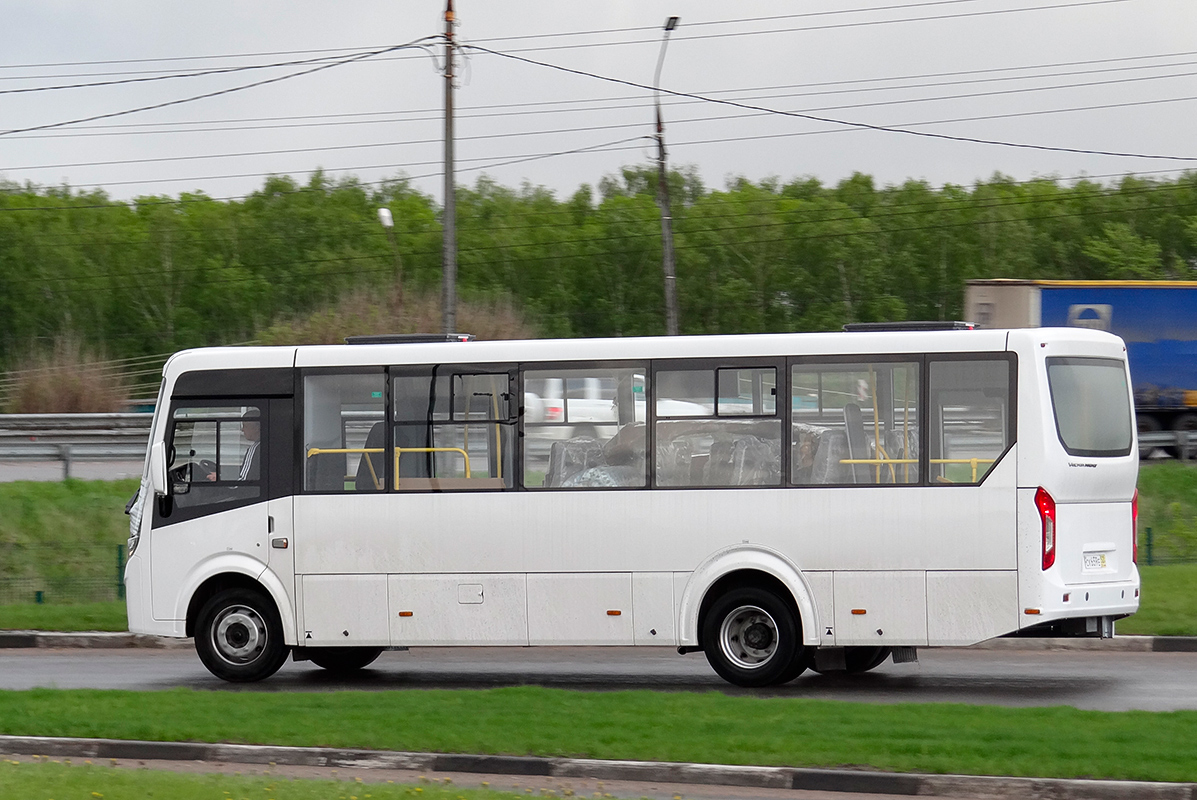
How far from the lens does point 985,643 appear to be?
14828 millimetres

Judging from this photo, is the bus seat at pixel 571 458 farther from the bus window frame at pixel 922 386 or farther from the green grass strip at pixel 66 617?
the green grass strip at pixel 66 617

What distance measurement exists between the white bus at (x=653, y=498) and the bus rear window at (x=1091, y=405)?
24 mm

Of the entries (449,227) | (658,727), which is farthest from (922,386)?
(449,227)

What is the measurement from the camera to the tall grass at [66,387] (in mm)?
34812

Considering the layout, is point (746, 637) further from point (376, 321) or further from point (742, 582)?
point (376, 321)

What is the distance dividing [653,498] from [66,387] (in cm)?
2654

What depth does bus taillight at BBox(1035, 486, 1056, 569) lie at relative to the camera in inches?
427

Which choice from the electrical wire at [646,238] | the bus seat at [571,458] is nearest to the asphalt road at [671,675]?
the bus seat at [571,458]

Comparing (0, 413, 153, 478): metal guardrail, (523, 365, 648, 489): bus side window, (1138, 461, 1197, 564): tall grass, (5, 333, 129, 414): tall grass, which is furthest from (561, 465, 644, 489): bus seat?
(5, 333, 129, 414): tall grass

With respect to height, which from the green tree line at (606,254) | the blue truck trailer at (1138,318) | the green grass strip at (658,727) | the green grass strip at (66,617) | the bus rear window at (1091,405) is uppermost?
the green tree line at (606,254)

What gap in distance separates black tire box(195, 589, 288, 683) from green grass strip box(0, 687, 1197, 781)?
1.49m

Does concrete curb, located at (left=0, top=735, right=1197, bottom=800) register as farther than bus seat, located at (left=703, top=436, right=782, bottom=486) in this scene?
No

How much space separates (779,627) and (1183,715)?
3.19 m

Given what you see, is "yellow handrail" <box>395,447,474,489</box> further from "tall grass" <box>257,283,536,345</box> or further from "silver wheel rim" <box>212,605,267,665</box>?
"tall grass" <box>257,283,536,345</box>
